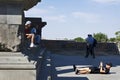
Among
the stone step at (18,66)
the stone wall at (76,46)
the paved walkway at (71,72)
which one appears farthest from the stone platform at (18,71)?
the stone wall at (76,46)

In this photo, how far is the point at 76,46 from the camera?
1356 inches

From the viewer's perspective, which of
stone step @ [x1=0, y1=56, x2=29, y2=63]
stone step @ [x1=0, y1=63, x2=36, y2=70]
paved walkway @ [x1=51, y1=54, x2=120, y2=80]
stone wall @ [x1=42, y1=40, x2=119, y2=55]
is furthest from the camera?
stone wall @ [x1=42, y1=40, x2=119, y2=55]

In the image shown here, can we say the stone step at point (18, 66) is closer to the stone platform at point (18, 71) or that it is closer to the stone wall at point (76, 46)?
the stone platform at point (18, 71)

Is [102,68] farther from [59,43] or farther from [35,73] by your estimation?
[59,43]

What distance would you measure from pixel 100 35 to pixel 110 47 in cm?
3897

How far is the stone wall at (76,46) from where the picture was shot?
110 feet

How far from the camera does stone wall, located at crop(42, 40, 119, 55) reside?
33606 millimetres

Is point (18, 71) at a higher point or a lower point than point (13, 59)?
lower

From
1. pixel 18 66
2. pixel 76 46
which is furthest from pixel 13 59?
pixel 76 46

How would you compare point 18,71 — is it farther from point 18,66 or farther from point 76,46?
point 76,46

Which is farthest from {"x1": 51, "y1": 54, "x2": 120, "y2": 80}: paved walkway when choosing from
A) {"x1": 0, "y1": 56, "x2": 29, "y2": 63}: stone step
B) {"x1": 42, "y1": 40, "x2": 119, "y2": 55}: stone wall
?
{"x1": 42, "y1": 40, "x2": 119, "y2": 55}: stone wall

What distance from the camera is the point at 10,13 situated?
784 cm

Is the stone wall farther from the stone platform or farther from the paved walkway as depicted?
the stone platform

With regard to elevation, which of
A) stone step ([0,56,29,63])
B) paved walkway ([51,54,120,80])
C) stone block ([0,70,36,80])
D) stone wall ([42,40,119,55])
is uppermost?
stone step ([0,56,29,63])
